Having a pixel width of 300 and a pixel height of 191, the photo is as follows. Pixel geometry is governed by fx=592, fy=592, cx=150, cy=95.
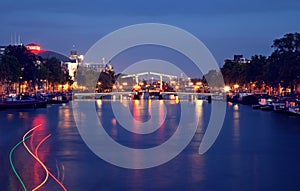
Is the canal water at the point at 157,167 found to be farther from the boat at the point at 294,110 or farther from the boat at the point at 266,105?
the boat at the point at 266,105

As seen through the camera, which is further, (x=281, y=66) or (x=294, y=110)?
(x=281, y=66)

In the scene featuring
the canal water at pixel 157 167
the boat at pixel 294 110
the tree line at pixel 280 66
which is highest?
the tree line at pixel 280 66

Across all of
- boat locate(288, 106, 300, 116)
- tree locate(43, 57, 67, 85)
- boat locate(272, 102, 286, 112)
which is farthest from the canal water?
tree locate(43, 57, 67, 85)

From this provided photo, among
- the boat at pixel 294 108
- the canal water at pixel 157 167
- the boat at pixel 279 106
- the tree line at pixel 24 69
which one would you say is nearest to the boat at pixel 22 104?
the tree line at pixel 24 69

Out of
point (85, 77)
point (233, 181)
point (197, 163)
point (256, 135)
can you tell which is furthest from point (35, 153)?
point (85, 77)

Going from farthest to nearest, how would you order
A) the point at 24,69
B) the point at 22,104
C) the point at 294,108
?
the point at 24,69 → the point at 22,104 → the point at 294,108

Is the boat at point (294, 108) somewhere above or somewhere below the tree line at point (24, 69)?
below

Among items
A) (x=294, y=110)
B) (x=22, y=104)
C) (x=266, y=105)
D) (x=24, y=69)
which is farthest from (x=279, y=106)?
(x=24, y=69)

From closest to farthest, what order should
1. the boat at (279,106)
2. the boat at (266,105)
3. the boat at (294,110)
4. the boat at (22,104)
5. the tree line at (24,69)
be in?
the boat at (294,110), the boat at (279,106), the boat at (266,105), the boat at (22,104), the tree line at (24,69)

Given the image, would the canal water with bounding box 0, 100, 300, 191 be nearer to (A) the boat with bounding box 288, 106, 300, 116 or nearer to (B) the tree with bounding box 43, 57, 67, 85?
(A) the boat with bounding box 288, 106, 300, 116

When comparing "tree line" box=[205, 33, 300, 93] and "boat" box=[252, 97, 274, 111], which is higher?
"tree line" box=[205, 33, 300, 93]

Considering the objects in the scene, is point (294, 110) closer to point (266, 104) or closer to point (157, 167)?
point (266, 104)

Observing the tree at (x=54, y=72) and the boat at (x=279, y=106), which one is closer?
the boat at (x=279, y=106)

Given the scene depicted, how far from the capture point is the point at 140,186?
2064 cm
